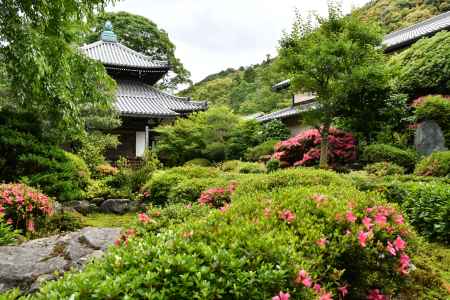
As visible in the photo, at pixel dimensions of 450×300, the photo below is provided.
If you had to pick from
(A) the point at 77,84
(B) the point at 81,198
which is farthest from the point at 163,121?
(A) the point at 77,84

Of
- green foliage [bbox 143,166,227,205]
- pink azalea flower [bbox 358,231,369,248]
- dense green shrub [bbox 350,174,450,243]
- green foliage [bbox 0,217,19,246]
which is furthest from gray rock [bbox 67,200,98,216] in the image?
pink azalea flower [bbox 358,231,369,248]

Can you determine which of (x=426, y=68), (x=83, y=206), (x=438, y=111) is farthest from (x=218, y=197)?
(x=426, y=68)

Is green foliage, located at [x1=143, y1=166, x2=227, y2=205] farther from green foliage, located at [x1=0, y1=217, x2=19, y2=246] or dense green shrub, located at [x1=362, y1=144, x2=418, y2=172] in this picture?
dense green shrub, located at [x1=362, y1=144, x2=418, y2=172]

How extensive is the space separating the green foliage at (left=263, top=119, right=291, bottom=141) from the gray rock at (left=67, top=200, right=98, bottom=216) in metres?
11.7

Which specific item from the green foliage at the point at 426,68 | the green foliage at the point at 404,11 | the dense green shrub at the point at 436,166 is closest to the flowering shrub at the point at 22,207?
the dense green shrub at the point at 436,166

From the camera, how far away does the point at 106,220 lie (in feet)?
30.2

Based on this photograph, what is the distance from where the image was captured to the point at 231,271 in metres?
2.15

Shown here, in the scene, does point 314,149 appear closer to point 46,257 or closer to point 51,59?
point 51,59

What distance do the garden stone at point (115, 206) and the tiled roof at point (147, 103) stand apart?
8852 millimetres

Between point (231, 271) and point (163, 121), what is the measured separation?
765 inches

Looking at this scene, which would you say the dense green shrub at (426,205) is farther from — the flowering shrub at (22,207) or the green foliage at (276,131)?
the green foliage at (276,131)

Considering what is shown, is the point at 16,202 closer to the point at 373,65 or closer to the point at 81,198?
the point at 81,198

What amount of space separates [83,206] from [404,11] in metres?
41.7

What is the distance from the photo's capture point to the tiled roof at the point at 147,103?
756 inches
